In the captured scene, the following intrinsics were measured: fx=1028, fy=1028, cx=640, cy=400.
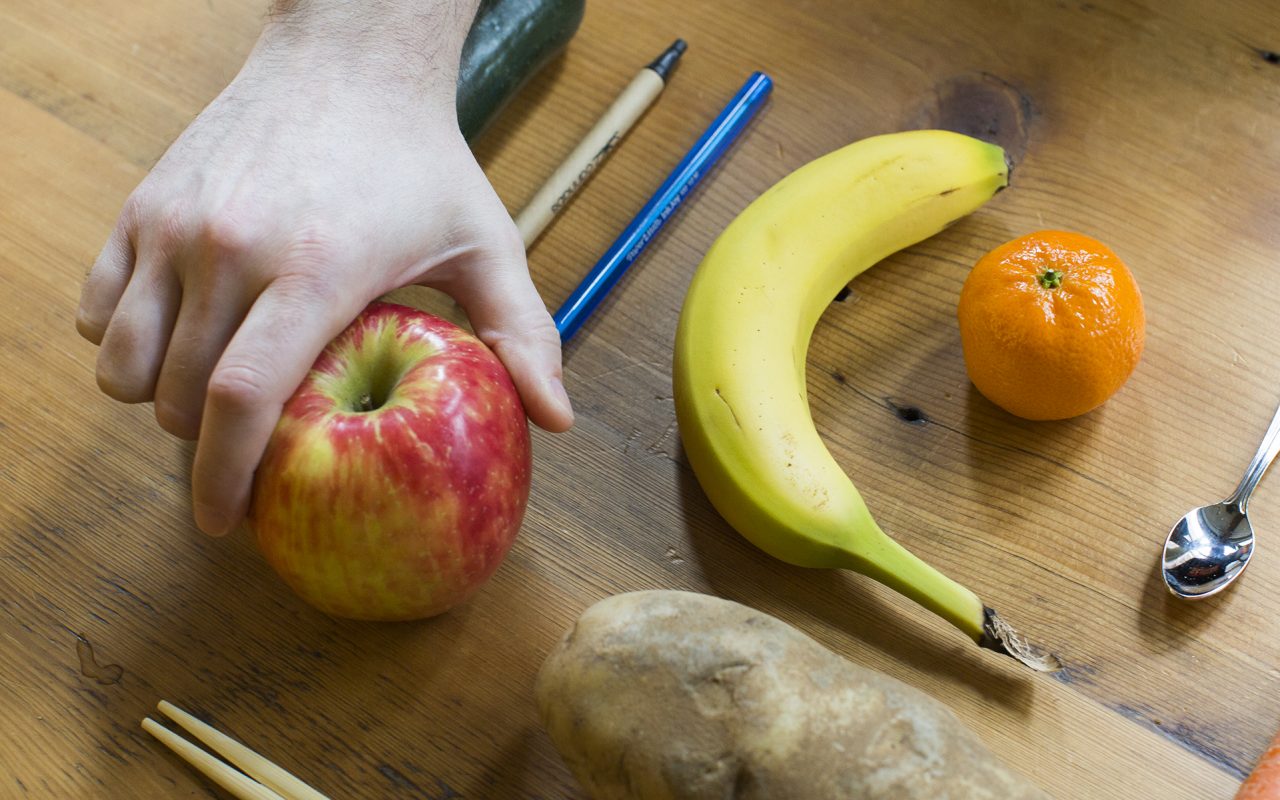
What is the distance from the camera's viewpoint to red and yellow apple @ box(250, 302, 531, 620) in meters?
0.64

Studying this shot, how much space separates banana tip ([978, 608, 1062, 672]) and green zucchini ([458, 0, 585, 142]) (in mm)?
616

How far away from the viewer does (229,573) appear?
796mm

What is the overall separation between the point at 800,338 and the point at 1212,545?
0.36 metres

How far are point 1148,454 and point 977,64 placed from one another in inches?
17.0

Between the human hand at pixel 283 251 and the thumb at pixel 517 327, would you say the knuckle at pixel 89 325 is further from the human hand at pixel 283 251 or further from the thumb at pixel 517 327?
the thumb at pixel 517 327

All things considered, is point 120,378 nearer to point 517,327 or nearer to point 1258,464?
point 517,327

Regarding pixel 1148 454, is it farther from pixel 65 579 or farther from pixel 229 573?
pixel 65 579

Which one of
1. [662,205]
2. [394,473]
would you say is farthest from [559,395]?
[662,205]

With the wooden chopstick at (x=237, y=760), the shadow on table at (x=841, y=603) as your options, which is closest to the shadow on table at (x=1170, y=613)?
the shadow on table at (x=841, y=603)

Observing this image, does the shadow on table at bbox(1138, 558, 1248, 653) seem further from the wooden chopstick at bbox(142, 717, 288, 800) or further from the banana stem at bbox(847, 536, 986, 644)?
the wooden chopstick at bbox(142, 717, 288, 800)

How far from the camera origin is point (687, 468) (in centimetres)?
85

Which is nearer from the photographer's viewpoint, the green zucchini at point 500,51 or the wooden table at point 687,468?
the wooden table at point 687,468

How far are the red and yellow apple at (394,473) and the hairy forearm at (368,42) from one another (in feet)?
0.68

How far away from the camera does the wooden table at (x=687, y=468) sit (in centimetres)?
75
